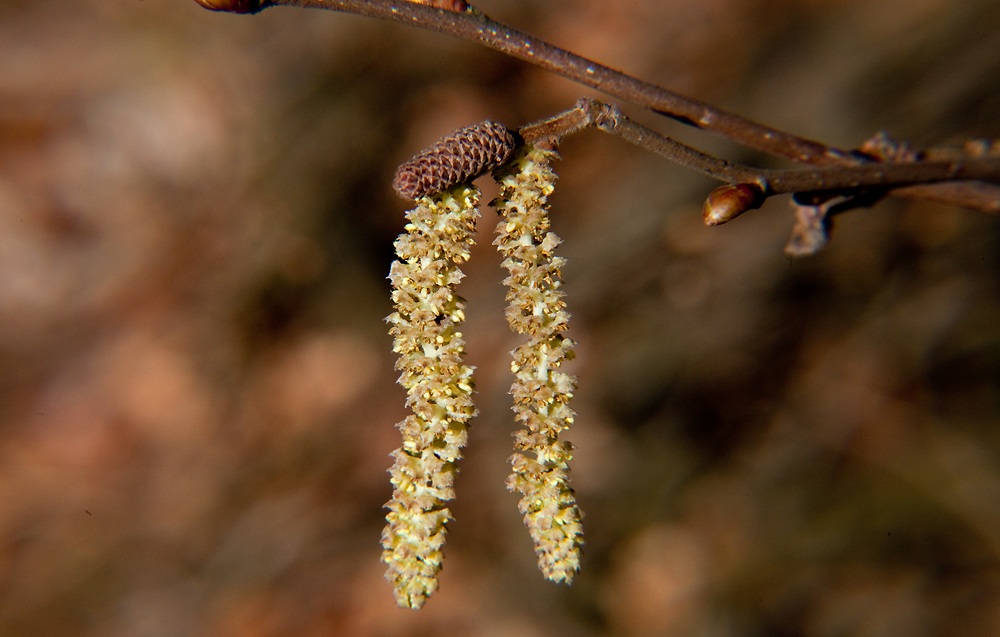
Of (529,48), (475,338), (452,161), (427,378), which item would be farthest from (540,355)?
(475,338)

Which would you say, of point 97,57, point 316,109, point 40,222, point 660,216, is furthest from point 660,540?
point 97,57

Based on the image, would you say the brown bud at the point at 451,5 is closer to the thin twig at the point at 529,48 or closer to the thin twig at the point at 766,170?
the thin twig at the point at 529,48

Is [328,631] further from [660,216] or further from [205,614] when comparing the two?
[660,216]

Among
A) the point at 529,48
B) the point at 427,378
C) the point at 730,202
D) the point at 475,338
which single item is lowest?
the point at 427,378

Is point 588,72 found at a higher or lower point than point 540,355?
higher

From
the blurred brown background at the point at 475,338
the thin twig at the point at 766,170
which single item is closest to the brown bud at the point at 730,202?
the thin twig at the point at 766,170

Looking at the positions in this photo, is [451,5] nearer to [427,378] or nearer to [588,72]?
[588,72]

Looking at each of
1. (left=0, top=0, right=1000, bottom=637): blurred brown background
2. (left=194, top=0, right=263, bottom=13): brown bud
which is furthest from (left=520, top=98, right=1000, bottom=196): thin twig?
(left=0, top=0, right=1000, bottom=637): blurred brown background
